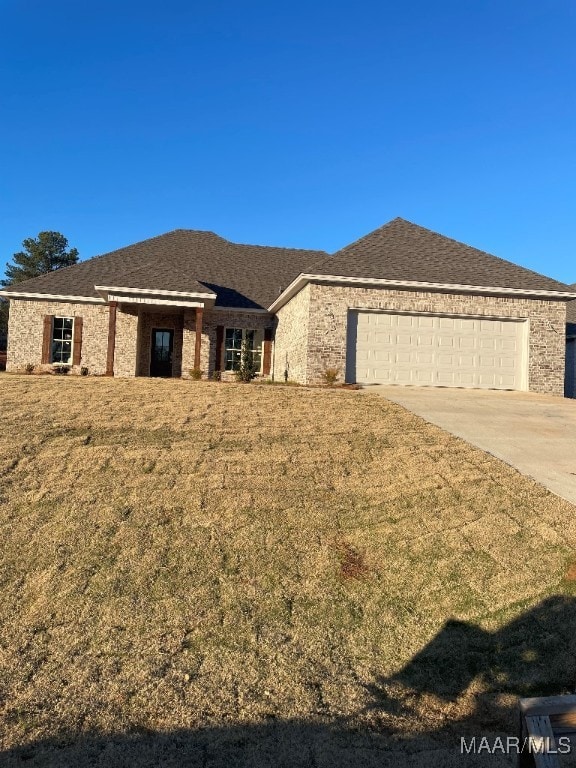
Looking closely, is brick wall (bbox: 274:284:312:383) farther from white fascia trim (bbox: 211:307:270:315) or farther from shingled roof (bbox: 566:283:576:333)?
shingled roof (bbox: 566:283:576:333)

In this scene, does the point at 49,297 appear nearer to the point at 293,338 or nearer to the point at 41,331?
the point at 41,331

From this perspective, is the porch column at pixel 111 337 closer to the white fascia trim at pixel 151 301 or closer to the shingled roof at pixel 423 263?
the white fascia trim at pixel 151 301

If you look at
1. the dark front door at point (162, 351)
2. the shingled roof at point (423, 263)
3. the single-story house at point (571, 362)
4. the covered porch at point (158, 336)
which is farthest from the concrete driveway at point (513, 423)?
the dark front door at point (162, 351)

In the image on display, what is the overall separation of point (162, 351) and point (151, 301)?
3844mm

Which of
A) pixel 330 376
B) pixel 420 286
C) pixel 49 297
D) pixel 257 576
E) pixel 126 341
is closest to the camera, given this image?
pixel 257 576

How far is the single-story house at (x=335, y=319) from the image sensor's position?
16172 millimetres

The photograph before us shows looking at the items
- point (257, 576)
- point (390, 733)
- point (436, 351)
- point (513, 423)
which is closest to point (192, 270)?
point (436, 351)

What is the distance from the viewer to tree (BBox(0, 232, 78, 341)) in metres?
52.7

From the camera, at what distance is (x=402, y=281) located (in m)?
16.1

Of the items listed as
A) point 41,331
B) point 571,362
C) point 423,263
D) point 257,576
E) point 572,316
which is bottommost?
point 257,576

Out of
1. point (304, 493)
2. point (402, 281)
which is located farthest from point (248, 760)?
point (402, 281)

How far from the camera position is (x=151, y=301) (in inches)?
711

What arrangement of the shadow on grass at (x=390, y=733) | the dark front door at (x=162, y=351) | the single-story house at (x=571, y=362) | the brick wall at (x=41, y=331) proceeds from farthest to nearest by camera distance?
1. the single-story house at (x=571, y=362)
2. the dark front door at (x=162, y=351)
3. the brick wall at (x=41, y=331)
4. the shadow on grass at (x=390, y=733)

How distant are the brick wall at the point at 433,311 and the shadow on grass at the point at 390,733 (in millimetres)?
11879
